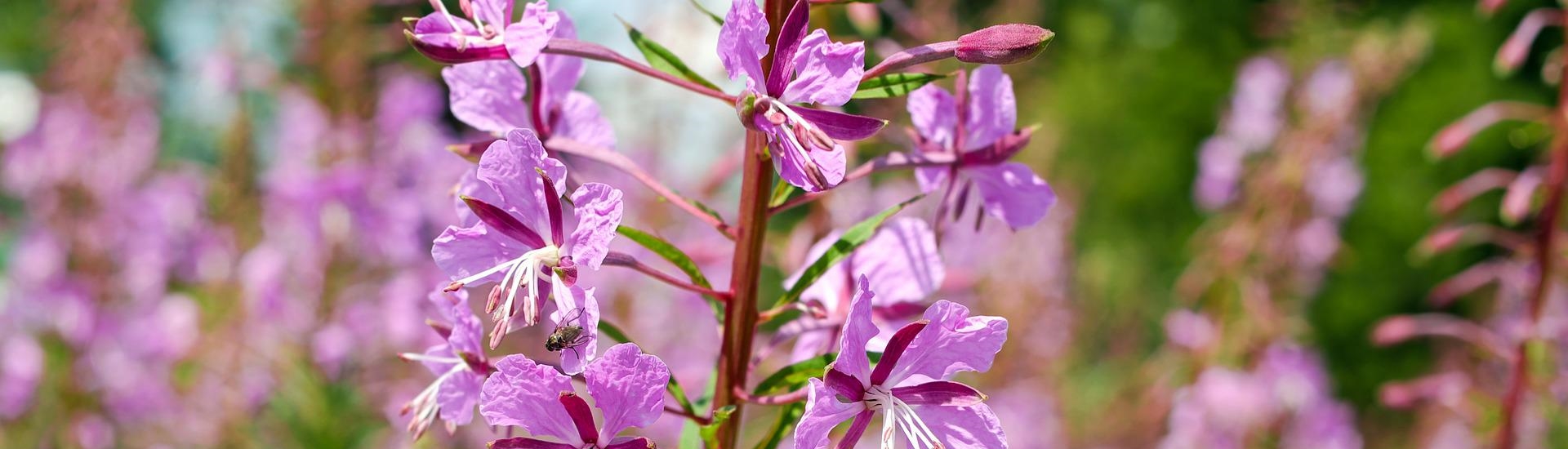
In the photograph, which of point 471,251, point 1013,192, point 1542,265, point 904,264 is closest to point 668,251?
point 471,251

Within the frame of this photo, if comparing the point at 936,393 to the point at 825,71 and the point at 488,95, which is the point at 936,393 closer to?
the point at 825,71

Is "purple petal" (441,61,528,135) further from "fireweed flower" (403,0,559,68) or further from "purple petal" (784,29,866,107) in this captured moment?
"purple petal" (784,29,866,107)

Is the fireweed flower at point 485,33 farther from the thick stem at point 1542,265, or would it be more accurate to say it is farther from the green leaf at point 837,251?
the thick stem at point 1542,265

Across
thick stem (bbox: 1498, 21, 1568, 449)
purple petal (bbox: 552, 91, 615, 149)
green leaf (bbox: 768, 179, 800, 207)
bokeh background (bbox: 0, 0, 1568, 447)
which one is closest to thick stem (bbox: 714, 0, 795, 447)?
green leaf (bbox: 768, 179, 800, 207)

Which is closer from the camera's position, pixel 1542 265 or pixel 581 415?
pixel 581 415

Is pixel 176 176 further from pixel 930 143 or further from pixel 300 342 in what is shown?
pixel 930 143

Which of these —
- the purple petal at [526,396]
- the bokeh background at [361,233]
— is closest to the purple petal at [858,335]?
the purple petal at [526,396]

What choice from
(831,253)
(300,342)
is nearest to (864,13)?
(831,253)
